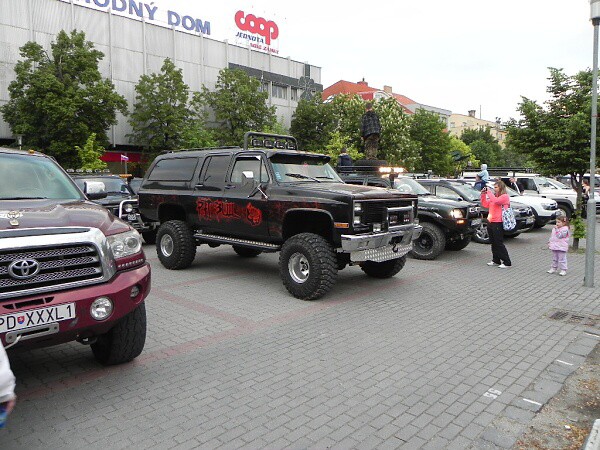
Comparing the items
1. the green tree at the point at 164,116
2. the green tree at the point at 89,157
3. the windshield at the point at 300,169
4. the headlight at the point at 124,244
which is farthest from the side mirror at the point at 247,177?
the green tree at the point at 164,116

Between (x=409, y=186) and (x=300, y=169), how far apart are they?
4892mm

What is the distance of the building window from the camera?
1919 inches

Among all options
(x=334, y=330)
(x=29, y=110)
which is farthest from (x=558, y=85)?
(x=29, y=110)

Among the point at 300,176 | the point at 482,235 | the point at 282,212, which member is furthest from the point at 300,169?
the point at 482,235

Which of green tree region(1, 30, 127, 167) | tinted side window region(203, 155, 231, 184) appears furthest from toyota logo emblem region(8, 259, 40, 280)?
green tree region(1, 30, 127, 167)

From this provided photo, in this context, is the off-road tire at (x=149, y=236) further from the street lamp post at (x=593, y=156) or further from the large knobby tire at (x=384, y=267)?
the street lamp post at (x=593, y=156)

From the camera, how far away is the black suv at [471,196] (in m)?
11.8

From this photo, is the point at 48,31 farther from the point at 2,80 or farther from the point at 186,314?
the point at 186,314

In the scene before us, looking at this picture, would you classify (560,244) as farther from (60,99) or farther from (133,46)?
(133,46)

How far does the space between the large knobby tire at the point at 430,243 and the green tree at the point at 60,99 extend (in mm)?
24457

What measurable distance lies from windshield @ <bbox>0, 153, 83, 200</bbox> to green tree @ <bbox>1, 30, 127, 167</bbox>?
25.8m

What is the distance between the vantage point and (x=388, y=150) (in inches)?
1718

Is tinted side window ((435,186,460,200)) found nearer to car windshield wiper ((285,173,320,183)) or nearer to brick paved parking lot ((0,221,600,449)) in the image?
brick paved parking lot ((0,221,600,449))

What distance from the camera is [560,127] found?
13094 mm
